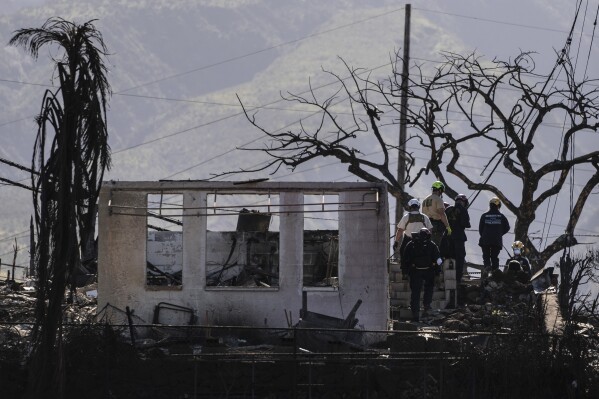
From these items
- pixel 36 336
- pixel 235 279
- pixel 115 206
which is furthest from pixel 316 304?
pixel 36 336

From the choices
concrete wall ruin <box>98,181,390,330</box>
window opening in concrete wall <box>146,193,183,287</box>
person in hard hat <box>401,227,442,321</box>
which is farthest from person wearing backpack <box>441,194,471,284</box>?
window opening in concrete wall <box>146,193,183,287</box>

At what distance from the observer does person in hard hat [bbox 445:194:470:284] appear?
28.9 m

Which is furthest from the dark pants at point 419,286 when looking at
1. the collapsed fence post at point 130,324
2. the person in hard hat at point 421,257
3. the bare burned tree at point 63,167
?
the bare burned tree at point 63,167

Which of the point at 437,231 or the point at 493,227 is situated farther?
the point at 493,227

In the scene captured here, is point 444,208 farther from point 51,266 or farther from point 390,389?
point 51,266

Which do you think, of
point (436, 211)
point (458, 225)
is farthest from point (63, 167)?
point (458, 225)

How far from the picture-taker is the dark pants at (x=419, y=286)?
Answer: 2675 centimetres

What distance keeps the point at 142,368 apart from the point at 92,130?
5384mm

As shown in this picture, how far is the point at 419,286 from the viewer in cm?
2705

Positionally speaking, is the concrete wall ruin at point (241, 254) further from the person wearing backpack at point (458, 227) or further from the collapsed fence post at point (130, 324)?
the person wearing backpack at point (458, 227)

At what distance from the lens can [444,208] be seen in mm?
29109

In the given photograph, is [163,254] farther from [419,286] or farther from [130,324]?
[130,324]

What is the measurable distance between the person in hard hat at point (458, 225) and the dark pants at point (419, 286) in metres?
1.65

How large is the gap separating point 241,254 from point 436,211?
3652mm
